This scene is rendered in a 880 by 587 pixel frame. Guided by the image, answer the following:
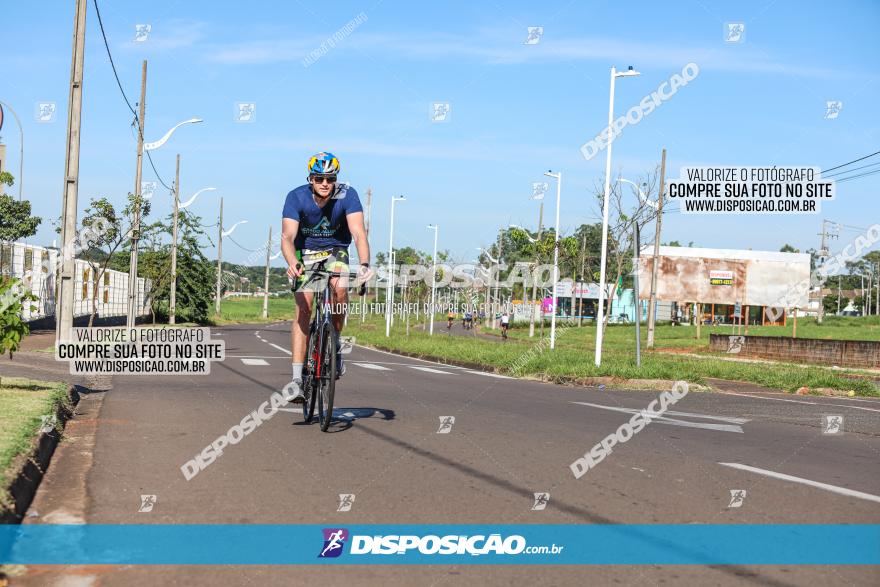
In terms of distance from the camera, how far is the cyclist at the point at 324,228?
8.23m

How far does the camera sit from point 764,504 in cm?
568

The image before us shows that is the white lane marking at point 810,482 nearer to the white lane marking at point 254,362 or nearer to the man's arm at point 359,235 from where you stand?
the man's arm at point 359,235

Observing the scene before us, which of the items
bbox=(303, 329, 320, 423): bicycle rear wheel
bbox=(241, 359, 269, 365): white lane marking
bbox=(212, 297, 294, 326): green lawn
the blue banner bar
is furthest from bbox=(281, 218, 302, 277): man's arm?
bbox=(212, 297, 294, 326): green lawn

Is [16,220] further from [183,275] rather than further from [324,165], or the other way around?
[324,165]

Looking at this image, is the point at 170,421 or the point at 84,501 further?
the point at 170,421

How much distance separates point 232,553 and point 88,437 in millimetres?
4213

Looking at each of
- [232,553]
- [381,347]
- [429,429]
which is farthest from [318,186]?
[381,347]

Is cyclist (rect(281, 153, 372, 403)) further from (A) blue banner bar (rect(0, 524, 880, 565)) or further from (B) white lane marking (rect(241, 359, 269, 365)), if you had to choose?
(B) white lane marking (rect(241, 359, 269, 365))

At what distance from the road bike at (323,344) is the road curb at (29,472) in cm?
221

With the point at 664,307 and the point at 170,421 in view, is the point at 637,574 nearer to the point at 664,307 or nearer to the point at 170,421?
the point at 170,421

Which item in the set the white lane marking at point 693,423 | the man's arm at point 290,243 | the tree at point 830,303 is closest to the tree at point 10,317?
the man's arm at point 290,243

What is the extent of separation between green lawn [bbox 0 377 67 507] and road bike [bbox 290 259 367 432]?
91.5 inches

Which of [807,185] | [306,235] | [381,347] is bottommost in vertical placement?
[381,347]

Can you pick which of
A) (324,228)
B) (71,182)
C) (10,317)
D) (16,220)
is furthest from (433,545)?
(16,220)
